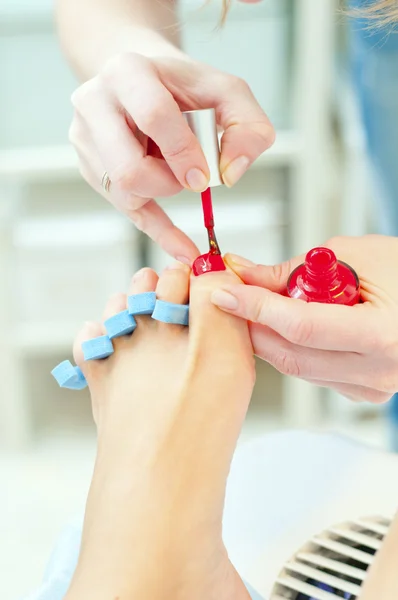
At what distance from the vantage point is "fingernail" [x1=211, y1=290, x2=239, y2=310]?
66 centimetres

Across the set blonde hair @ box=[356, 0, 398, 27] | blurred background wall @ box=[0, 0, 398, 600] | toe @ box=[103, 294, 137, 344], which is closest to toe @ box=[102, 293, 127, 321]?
toe @ box=[103, 294, 137, 344]

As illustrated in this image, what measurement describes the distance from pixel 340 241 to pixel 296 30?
833 mm

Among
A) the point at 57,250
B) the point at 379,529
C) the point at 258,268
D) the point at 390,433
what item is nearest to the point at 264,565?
the point at 379,529

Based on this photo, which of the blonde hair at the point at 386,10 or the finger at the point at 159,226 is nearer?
the blonde hair at the point at 386,10

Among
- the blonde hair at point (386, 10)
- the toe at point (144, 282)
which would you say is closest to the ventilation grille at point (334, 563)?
the toe at point (144, 282)

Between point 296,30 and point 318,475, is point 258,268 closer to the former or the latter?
point 318,475

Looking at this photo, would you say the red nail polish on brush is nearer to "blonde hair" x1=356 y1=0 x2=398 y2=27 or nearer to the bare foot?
the bare foot

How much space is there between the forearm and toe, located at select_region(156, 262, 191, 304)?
0.24 m

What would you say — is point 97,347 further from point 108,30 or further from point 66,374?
point 108,30

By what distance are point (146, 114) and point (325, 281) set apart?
0.22 meters

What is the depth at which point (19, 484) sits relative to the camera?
1656 millimetres

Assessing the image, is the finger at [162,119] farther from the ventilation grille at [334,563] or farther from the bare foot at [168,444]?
the ventilation grille at [334,563]

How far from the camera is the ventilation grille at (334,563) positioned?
661 mm

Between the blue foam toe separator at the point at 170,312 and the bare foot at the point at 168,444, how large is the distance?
12mm
